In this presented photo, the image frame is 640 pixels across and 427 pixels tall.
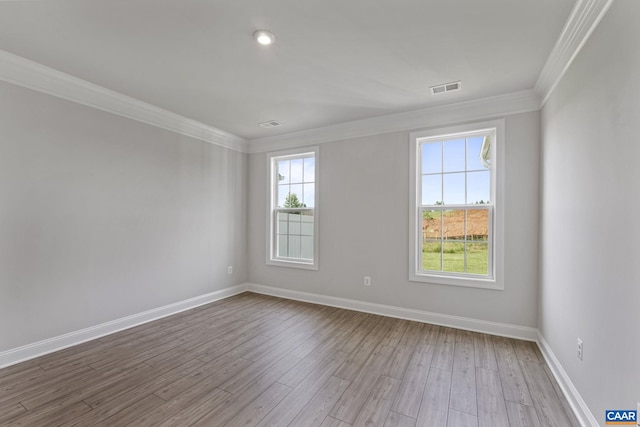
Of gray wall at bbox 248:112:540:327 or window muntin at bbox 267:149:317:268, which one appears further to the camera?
window muntin at bbox 267:149:317:268

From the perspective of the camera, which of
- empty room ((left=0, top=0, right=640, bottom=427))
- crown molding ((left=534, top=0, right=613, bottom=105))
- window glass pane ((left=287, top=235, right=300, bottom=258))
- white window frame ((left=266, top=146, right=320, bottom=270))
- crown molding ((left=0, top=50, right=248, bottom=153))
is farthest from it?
window glass pane ((left=287, top=235, right=300, bottom=258))

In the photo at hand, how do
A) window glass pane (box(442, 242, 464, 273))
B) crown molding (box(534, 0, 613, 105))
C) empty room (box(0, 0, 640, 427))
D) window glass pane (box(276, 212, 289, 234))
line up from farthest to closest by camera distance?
window glass pane (box(276, 212, 289, 234)) → window glass pane (box(442, 242, 464, 273)) → empty room (box(0, 0, 640, 427)) → crown molding (box(534, 0, 613, 105))

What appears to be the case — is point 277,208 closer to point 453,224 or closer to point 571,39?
point 453,224

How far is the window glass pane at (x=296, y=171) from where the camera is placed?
471cm

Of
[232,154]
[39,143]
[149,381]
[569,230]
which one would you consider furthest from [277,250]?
[569,230]

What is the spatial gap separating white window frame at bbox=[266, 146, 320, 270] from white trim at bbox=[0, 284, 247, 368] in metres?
1.13

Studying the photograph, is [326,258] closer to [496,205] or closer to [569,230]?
[496,205]

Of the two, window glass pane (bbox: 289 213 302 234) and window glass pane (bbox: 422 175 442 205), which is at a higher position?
window glass pane (bbox: 422 175 442 205)

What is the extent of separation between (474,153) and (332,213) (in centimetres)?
204

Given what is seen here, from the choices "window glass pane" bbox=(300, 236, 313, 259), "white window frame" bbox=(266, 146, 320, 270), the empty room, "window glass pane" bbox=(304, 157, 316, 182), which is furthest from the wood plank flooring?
"window glass pane" bbox=(304, 157, 316, 182)

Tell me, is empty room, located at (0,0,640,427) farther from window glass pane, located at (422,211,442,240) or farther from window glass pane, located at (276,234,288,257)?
window glass pane, located at (276,234,288,257)

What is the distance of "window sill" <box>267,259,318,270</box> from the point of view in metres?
4.37

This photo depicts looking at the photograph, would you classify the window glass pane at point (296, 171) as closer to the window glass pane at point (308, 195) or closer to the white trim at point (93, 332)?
the window glass pane at point (308, 195)

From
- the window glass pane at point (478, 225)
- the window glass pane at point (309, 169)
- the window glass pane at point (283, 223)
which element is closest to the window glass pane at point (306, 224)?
the window glass pane at point (283, 223)
